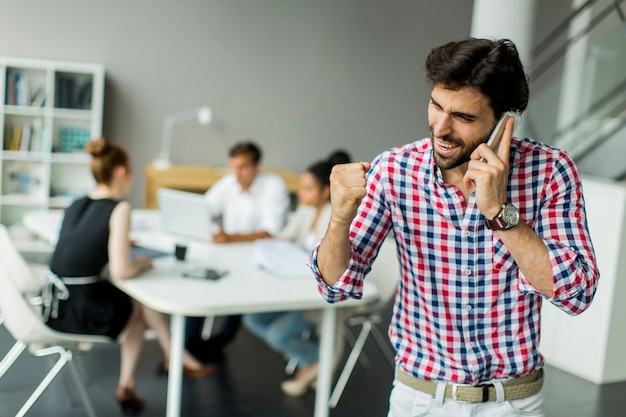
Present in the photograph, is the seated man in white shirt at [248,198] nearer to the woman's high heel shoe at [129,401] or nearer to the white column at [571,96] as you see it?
the woman's high heel shoe at [129,401]

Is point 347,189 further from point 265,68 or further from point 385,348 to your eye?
point 265,68

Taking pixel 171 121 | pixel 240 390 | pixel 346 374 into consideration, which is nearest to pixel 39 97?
pixel 171 121

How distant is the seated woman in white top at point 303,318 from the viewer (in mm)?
3795

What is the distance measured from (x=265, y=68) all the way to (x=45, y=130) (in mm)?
2049

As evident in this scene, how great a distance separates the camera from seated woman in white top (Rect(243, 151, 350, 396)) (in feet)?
12.5

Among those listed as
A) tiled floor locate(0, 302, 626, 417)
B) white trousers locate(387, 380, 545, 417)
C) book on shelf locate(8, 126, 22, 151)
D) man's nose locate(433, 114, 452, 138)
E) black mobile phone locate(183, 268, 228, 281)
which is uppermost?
man's nose locate(433, 114, 452, 138)

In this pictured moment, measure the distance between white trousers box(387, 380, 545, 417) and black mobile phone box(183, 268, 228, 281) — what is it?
5.58ft

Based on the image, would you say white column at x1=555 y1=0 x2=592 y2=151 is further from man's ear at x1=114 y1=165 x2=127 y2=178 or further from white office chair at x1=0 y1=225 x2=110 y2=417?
white office chair at x1=0 y1=225 x2=110 y2=417

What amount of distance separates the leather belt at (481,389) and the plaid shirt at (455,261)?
0.02 metres

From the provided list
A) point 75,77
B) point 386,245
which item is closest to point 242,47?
point 75,77

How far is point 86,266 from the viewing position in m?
3.27

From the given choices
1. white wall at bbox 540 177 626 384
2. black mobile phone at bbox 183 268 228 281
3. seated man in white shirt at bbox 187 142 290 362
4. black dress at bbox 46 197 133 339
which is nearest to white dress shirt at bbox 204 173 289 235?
seated man in white shirt at bbox 187 142 290 362

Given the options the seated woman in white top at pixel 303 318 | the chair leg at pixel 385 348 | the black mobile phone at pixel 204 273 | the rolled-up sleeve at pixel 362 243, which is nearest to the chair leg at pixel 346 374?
the seated woman in white top at pixel 303 318

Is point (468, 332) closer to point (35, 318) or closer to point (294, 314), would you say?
point (35, 318)
